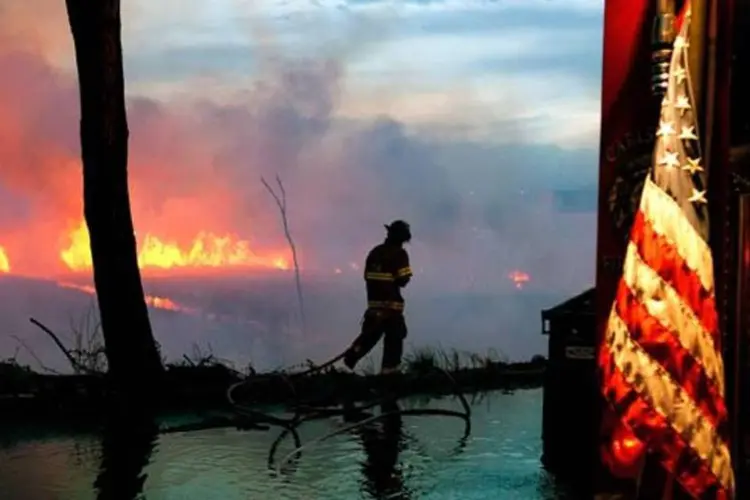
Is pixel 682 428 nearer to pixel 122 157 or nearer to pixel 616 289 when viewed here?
pixel 616 289

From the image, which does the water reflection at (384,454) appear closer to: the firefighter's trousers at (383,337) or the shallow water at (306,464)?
the shallow water at (306,464)

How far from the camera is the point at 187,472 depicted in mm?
7891

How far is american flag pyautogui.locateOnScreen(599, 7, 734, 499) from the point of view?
13.2ft

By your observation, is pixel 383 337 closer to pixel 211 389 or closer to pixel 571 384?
pixel 211 389

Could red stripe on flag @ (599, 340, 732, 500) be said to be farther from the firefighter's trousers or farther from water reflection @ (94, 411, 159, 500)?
the firefighter's trousers

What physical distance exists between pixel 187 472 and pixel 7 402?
361 centimetres

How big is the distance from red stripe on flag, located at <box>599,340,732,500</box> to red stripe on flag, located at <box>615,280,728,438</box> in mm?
141

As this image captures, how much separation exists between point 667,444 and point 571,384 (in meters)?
Result: 3.70

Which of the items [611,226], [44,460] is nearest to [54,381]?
[44,460]

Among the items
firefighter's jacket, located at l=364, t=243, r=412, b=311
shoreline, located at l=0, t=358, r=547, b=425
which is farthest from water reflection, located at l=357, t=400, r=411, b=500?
firefighter's jacket, located at l=364, t=243, r=412, b=311

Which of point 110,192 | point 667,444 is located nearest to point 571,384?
point 667,444

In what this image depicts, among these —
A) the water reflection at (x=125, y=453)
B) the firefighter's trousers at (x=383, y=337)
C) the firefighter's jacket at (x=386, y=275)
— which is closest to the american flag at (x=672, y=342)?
the water reflection at (x=125, y=453)

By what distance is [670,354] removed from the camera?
4.02m

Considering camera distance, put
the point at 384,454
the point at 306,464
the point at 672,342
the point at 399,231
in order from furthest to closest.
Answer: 1. the point at 399,231
2. the point at 384,454
3. the point at 306,464
4. the point at 672,342
